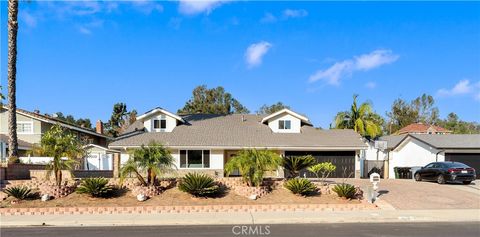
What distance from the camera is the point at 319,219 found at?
14.5m

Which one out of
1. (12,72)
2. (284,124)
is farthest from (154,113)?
(12,72)

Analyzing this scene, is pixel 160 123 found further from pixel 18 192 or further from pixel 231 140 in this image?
pixel 18 192

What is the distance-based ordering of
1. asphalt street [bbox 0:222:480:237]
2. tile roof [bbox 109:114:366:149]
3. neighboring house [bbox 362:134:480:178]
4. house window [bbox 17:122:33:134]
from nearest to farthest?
asphalt street [bbox 0:222:480:237], tile roof [bbox 109:114:366:149], neighboring house [bbox 362:134:480:178], house window [bbox 17:122:33:134]

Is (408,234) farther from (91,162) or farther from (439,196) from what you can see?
(91,162)

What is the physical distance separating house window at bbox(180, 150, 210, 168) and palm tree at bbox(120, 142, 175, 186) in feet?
37.8

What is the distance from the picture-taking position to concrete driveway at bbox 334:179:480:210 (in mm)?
17623

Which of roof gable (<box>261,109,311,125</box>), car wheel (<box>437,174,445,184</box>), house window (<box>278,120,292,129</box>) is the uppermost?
roof gable (<box>261,109,311,125</box>)

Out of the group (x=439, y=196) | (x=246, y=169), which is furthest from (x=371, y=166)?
(x=246, y=169)

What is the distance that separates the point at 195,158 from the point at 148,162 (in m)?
12.3

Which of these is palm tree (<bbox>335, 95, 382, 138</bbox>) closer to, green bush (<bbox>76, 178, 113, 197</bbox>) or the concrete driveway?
the concrete driveway

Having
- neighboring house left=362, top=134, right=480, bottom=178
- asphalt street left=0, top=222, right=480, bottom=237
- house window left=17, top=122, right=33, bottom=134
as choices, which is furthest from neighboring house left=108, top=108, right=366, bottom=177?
asphalt street left=0, top=222, right=480, bottom=237

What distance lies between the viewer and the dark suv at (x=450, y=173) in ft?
82.0

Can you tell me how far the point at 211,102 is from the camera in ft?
239

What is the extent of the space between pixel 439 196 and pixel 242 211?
30.6 ft
